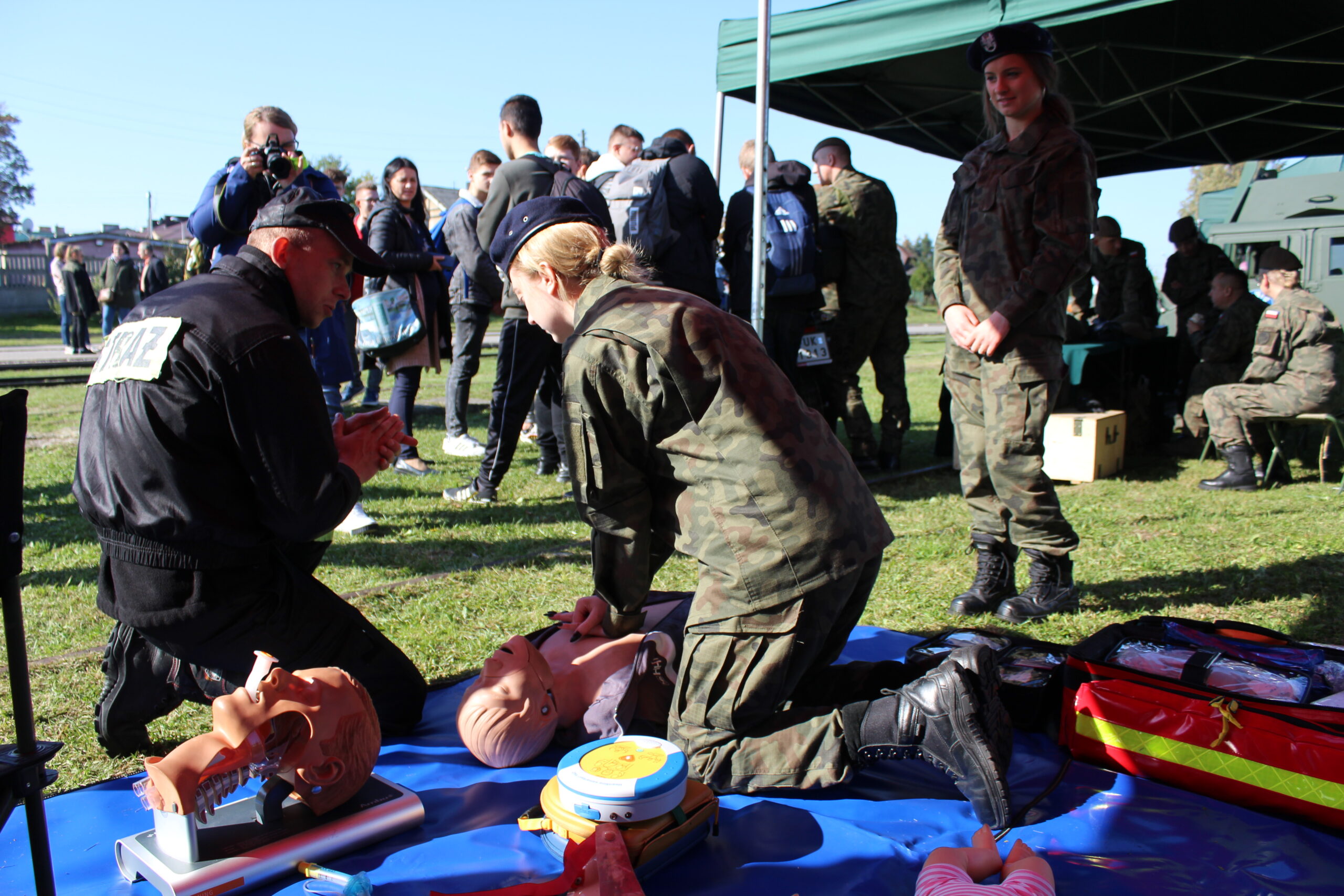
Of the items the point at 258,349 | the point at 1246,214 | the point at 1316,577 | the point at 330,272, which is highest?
the point at 1246,214

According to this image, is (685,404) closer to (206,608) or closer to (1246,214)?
(206,608)

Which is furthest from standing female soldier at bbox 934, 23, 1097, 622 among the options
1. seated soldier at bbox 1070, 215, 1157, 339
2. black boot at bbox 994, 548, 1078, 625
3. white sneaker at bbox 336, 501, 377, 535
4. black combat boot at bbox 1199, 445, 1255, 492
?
seated soldier at bbox 1070, 215, 1157, 339

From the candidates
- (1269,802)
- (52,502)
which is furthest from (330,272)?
(52,502)

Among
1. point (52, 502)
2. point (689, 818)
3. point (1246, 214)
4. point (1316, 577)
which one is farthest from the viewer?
point (1246, 214)

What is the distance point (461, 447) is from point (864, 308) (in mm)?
3164

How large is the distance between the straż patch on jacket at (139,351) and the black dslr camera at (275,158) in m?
2.07

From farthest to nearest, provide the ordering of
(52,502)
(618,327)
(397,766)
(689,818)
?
(52,502)
(397,766)
(618,327)
(689,818)

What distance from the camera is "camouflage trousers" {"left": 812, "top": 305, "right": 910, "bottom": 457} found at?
6590mm

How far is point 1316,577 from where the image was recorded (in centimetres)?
399

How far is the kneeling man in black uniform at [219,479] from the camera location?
2.17m

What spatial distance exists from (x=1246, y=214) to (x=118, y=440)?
10800 millimetres

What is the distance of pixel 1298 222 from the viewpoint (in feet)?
29.3

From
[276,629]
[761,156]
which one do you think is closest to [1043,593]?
[761,156]

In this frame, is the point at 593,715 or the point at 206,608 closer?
the point at 206,608
